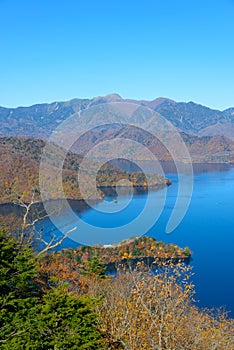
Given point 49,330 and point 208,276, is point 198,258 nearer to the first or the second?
point 208,276

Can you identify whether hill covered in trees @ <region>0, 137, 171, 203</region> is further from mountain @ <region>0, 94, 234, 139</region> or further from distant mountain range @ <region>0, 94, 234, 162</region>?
mountain @ <region>0, 94, 234, 139</region>

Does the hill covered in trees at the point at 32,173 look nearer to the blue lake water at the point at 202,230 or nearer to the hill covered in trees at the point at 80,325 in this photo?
the blue lake water at the point at 202,230

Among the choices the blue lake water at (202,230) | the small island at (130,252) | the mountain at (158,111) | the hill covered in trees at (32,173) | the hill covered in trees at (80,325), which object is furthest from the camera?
the mountain at (158,111)

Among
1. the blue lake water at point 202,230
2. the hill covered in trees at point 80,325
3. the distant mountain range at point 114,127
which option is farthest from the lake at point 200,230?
the distant mountain range at point 114,127

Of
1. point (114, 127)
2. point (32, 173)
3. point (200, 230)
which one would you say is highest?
point (114, 127)

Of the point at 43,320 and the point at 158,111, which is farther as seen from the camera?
the point at 158,111

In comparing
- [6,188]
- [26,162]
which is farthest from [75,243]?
[26,162]

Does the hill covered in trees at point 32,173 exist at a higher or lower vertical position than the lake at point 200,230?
higher

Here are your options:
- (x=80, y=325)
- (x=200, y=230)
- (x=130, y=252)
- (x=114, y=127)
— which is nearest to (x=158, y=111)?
(x=114, y=127)

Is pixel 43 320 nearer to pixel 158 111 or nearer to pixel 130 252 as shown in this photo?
pixel 130 252
